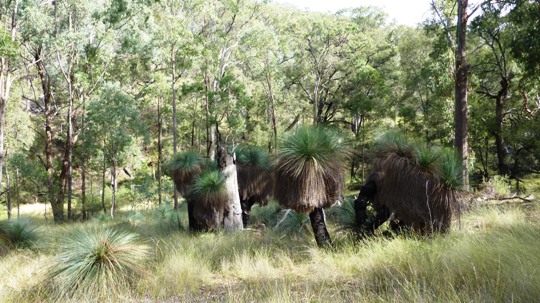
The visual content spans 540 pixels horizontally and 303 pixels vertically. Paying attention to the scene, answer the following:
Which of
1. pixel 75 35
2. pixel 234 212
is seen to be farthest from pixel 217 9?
pixel 234 212

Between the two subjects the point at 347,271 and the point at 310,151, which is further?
the point at 310,151

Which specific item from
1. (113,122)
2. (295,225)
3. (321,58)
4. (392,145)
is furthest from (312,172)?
(321,58)

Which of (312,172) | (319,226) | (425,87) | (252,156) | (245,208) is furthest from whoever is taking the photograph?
(425,87)

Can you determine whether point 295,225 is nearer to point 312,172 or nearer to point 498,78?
point 312,172

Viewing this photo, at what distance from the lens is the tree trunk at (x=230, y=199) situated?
30.2ft

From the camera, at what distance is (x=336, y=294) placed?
A: 410 cm

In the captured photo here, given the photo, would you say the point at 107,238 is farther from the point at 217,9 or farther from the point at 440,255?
the point at 217,9

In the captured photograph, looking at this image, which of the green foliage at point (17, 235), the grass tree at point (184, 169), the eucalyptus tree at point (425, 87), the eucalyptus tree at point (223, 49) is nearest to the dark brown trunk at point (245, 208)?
the grass tree at point (184, 169)

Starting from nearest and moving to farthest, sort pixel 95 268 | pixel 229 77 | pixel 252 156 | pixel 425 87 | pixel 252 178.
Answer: pixel 95 268, pixel 252 178, pixel 252 156, pixel 229 77, pixel 425 87

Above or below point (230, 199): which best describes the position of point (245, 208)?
below

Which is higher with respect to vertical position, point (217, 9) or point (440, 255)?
point (217, 9)

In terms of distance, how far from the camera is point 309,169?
241 inches

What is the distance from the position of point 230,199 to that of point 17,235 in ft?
16.8

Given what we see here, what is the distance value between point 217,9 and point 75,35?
9913 millimetres
